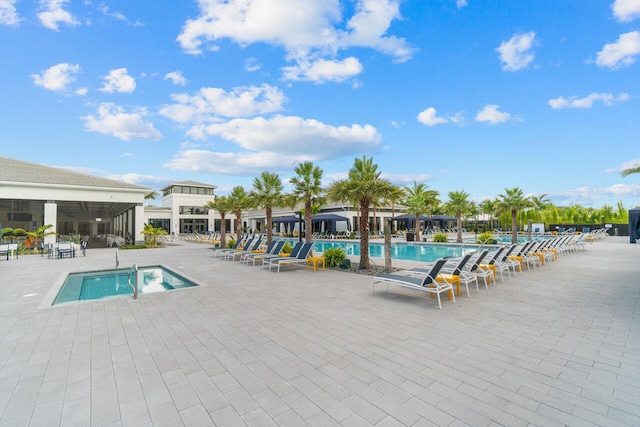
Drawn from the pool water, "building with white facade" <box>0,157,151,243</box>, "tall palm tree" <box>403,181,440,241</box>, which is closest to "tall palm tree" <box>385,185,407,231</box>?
the pool water

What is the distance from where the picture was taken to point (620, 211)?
104ft

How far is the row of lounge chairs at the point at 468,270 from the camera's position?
5.99 m

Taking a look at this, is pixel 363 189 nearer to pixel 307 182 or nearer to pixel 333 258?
pixel 333 258

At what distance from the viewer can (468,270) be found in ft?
25.4

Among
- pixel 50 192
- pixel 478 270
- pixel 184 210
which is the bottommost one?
pixel 478 270

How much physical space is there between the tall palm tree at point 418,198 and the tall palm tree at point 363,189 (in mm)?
15421

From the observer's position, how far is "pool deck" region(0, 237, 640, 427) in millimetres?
2482

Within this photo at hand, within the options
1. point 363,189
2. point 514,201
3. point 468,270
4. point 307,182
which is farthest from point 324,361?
point 514,201

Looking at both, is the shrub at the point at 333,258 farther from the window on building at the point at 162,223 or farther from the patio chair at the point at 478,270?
the window on building at the point at 162,223

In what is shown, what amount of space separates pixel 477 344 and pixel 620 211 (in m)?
41.2

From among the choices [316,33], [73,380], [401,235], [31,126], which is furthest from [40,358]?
[401,235]

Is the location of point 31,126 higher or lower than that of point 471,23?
lower

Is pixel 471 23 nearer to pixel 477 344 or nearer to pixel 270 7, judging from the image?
pixel 270 7

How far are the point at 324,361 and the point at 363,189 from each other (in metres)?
7.14
